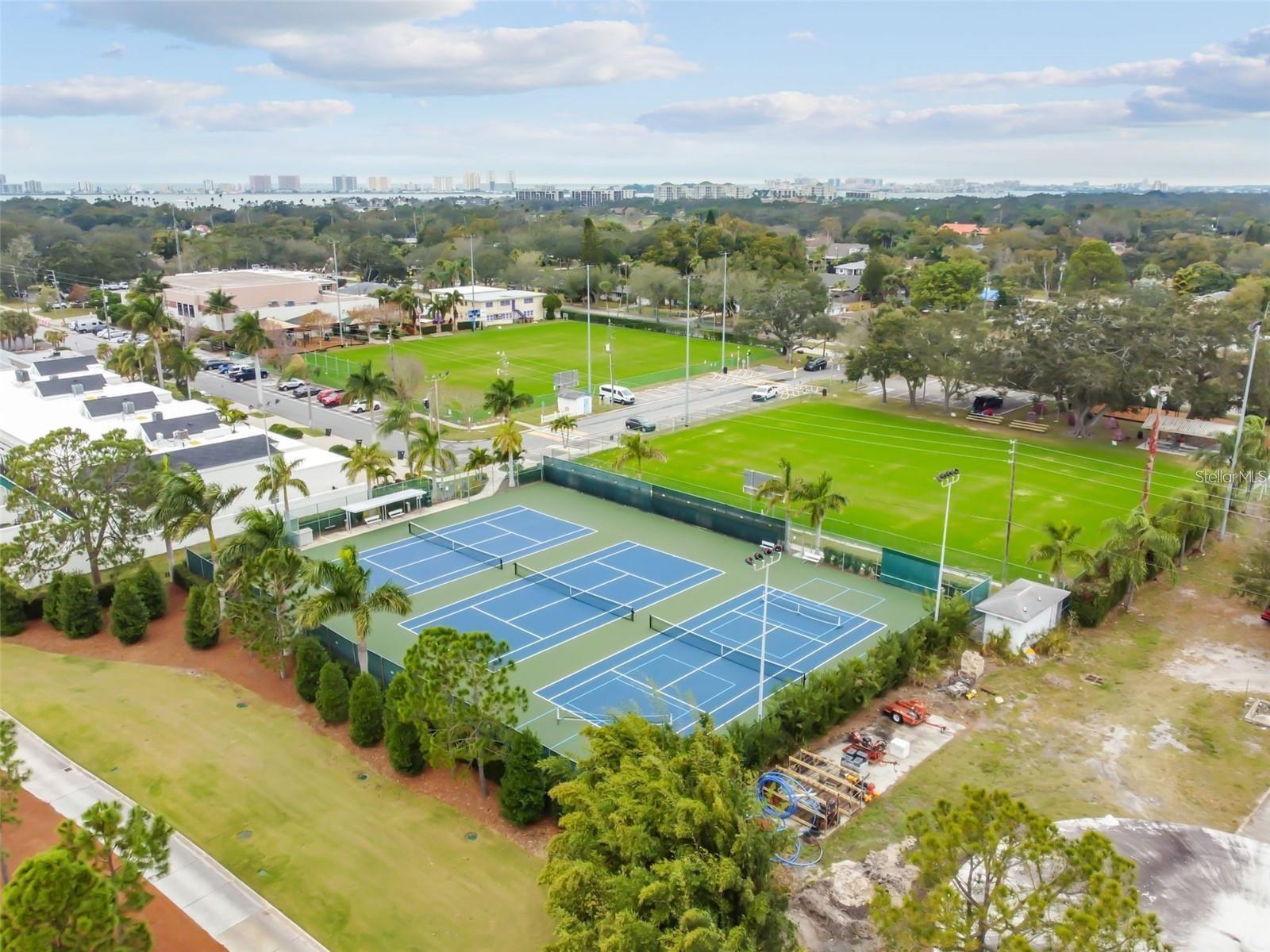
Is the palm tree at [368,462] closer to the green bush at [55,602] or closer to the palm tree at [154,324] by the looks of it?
the green bush at [55,602]

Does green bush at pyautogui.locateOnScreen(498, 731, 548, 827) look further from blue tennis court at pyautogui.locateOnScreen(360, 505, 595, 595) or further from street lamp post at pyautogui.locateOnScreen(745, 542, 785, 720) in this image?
blue tennis court at pyautogui.locateOnScreen(360, 505, 595, 595)

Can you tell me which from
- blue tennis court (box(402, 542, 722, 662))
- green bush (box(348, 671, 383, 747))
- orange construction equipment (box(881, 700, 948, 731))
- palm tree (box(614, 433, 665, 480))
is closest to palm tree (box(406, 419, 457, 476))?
palm tree (box(614, 433, 665, 480))

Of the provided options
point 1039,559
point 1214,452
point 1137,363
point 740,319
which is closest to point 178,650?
point 1039,559

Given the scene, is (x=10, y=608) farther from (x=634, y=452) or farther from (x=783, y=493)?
(x=783, y=493)

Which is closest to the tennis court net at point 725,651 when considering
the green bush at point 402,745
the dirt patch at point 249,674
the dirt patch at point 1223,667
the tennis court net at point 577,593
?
the tennis court net at point 577,593

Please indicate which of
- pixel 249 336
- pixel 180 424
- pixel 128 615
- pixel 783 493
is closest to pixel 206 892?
pixel 128 615
